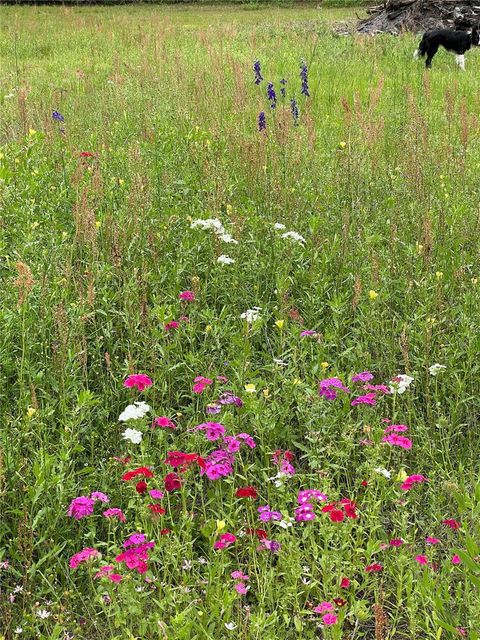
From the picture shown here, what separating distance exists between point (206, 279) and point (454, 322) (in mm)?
1350

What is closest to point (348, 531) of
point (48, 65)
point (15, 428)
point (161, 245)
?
point (15, 428)

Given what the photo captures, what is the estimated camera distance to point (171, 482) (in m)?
2.57

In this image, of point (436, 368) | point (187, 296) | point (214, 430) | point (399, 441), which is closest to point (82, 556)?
point (214, 430)

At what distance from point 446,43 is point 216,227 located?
9.91 m

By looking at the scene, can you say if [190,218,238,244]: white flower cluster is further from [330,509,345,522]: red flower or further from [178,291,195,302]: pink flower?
[330,509,345,522]: red flower

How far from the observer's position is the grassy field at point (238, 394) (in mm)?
2352

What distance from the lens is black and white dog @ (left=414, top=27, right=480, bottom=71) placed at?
11.8 meters

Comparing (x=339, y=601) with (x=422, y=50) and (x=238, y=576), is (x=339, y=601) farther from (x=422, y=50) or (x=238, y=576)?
(x=422, y=50)

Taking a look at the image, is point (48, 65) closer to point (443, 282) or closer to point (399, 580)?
point (443, 282)

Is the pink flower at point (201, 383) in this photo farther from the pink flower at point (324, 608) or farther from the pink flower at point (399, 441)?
the pink flower at point (324, 608)

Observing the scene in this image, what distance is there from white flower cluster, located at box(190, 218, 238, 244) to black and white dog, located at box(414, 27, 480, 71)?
29.7ft

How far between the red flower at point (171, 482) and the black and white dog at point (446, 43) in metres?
10.7

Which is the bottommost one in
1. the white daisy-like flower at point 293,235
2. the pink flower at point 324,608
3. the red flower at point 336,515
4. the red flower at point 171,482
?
the pink flower at point 324,608

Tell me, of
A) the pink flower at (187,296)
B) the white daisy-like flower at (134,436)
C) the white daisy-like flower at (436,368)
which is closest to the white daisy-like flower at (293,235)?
the pink flower at (187,296)
